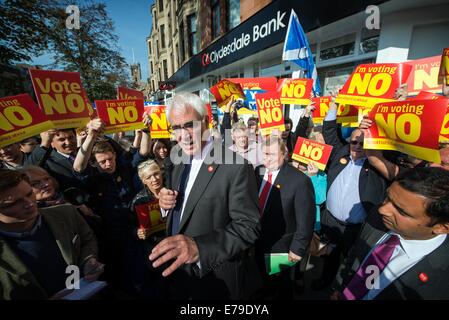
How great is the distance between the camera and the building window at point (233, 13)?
1002cm

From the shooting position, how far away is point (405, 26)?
3996mm

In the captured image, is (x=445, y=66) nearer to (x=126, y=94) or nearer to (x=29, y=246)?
(x=126, y=94)

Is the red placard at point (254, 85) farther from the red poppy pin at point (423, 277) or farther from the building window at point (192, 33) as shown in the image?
the building window at point (192, 33)

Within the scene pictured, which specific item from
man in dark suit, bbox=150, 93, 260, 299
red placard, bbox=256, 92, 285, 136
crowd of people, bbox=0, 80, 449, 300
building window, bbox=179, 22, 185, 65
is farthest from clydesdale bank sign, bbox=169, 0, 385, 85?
building window, bbox=179, 22, 185, 65

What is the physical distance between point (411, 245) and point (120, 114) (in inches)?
117

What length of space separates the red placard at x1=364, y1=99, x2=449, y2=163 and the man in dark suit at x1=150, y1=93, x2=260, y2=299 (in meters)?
1.19

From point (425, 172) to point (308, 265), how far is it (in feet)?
7.71

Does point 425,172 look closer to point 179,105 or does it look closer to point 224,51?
point 179,105

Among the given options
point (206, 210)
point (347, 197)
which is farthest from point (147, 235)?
point (347, 197)

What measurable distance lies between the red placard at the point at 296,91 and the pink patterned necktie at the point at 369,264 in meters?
2.68

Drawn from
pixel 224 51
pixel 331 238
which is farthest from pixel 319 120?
pixel 224 51

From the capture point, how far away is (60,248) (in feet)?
5.08

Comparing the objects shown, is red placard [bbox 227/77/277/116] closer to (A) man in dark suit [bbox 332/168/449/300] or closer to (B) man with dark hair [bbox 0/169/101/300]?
(A) man in dark suit [bbox 332/168/449/300]

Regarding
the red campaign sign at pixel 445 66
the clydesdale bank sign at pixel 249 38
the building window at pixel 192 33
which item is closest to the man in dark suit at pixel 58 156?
the red campaign sign at pixel 445 66
